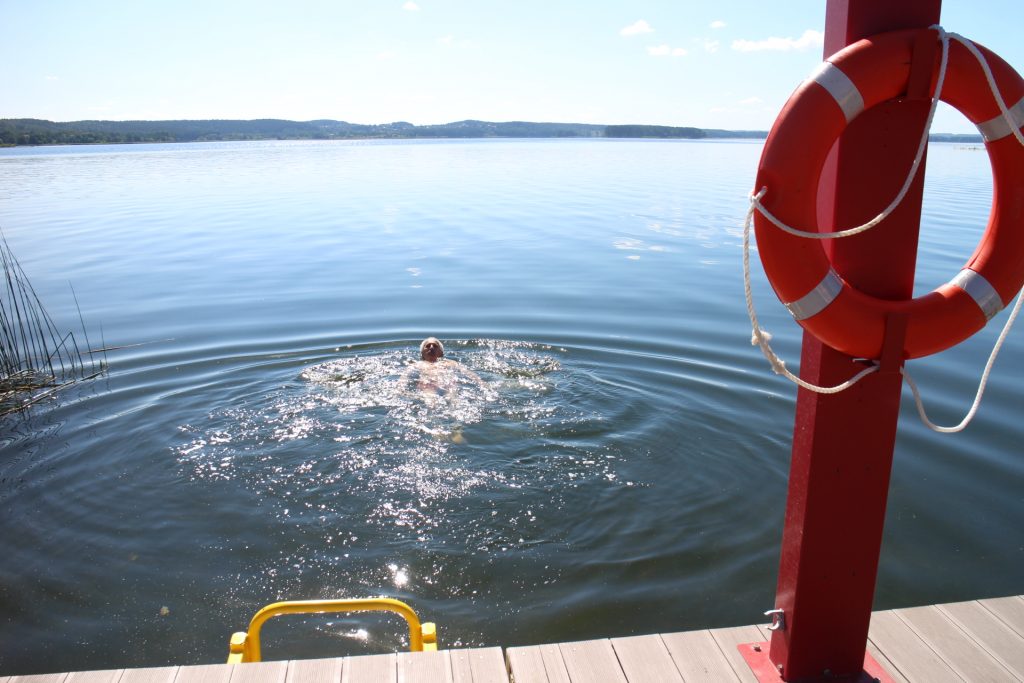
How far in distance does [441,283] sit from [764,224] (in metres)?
8.45

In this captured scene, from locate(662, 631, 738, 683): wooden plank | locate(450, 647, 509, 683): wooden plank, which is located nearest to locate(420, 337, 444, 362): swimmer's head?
locate(450, 647, 509, 683): wooden plank

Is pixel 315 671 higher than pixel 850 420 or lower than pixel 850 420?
lower

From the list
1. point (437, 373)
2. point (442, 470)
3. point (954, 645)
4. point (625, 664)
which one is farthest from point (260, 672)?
point (437, 373)

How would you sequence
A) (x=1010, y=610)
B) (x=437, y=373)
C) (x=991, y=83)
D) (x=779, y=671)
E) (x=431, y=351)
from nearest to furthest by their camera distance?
1. (x=991, y=83)
2. (x=779, y=671)
3. (x=1010, y=610)
4. (x=437, y=373)
5. (x=431, y=351)

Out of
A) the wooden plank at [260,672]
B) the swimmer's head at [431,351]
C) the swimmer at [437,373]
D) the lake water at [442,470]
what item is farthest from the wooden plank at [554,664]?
the swimmer's head at [431,351]

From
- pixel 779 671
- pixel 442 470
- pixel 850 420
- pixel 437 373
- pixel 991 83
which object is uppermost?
pixel 991 83

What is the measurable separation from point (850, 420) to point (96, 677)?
2.46m

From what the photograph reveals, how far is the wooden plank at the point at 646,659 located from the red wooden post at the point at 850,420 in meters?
0.29

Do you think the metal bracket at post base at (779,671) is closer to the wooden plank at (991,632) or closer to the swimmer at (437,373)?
the wooden plank at (991,632)

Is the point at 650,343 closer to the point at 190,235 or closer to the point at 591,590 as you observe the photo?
the point at 591,590

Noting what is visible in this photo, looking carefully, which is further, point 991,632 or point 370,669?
point 991,632

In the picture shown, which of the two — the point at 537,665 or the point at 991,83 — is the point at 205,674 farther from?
the point at 991,83

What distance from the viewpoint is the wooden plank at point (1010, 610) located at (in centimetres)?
258

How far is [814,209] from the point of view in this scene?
1.95 metres
